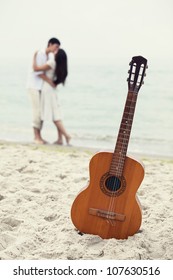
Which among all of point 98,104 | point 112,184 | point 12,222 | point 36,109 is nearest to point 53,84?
point 36,109

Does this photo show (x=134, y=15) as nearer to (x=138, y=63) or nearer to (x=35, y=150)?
(x=35, y=150)

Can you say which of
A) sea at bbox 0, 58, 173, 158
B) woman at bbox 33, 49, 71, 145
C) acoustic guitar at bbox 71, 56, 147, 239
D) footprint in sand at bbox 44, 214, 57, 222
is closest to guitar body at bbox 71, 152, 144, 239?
acoustic guitar at bbox 71, 56, 147, 239

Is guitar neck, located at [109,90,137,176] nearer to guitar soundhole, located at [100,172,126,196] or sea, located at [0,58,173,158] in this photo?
guitar soundhole, located at [100,172,126,196]

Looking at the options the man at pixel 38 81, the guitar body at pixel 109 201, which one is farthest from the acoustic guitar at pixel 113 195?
the man at pixel 38 81

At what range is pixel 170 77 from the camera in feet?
33.0

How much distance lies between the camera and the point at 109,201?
2.63m

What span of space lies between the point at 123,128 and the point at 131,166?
0.68ft

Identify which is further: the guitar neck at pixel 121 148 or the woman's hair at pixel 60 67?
the woman's hair at pixel 60 67

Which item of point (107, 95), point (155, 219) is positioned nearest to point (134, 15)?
point (107, 95)

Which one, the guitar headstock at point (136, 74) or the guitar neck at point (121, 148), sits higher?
the guitar headstock at point (136, 74)

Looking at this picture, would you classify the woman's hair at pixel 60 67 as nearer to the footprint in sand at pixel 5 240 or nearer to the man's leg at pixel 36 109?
the man's leg at pixel 36 109

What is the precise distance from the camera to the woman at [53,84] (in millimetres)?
5586

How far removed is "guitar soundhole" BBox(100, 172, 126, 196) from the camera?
2617 millimetres

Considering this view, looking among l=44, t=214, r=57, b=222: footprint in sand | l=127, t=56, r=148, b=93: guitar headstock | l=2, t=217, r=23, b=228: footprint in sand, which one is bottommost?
l=2, t=217, r=23, b=228: footprint in sand
